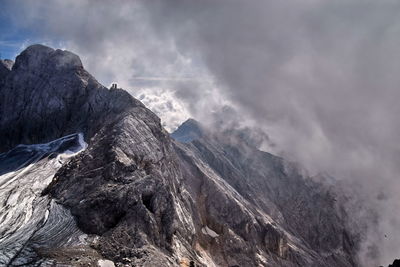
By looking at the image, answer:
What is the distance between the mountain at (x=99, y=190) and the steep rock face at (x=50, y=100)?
0.53m

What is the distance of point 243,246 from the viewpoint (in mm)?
131375

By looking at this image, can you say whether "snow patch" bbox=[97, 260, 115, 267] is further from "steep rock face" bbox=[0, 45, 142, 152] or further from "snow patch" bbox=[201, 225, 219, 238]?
"steep rock face" bbox=[0, 45, 142, 152]

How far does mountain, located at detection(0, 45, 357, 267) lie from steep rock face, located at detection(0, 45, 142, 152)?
53 cm

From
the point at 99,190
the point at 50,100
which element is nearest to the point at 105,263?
the point at 99,190

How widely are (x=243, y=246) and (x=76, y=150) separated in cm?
7201

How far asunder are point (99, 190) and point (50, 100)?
95342 mm


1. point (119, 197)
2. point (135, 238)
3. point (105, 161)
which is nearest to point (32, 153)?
point (105, 161)

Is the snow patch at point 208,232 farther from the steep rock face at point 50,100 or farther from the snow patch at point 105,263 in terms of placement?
the snow patch at point 105,263

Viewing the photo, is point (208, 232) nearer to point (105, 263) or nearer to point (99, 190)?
point (99, 190)

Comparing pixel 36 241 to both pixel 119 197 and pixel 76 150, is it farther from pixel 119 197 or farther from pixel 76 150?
pixel 76 150

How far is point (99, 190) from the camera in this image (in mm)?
70750

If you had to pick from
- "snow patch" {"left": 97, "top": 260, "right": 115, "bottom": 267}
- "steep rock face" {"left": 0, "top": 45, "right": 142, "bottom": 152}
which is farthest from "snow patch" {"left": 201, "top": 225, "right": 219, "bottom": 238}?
"snow patch" {"left": 97, "top": 260, "right": 115, "bottom": 267}

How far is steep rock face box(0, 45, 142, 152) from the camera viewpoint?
13425cm

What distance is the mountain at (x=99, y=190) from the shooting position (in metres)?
A: 59.3
